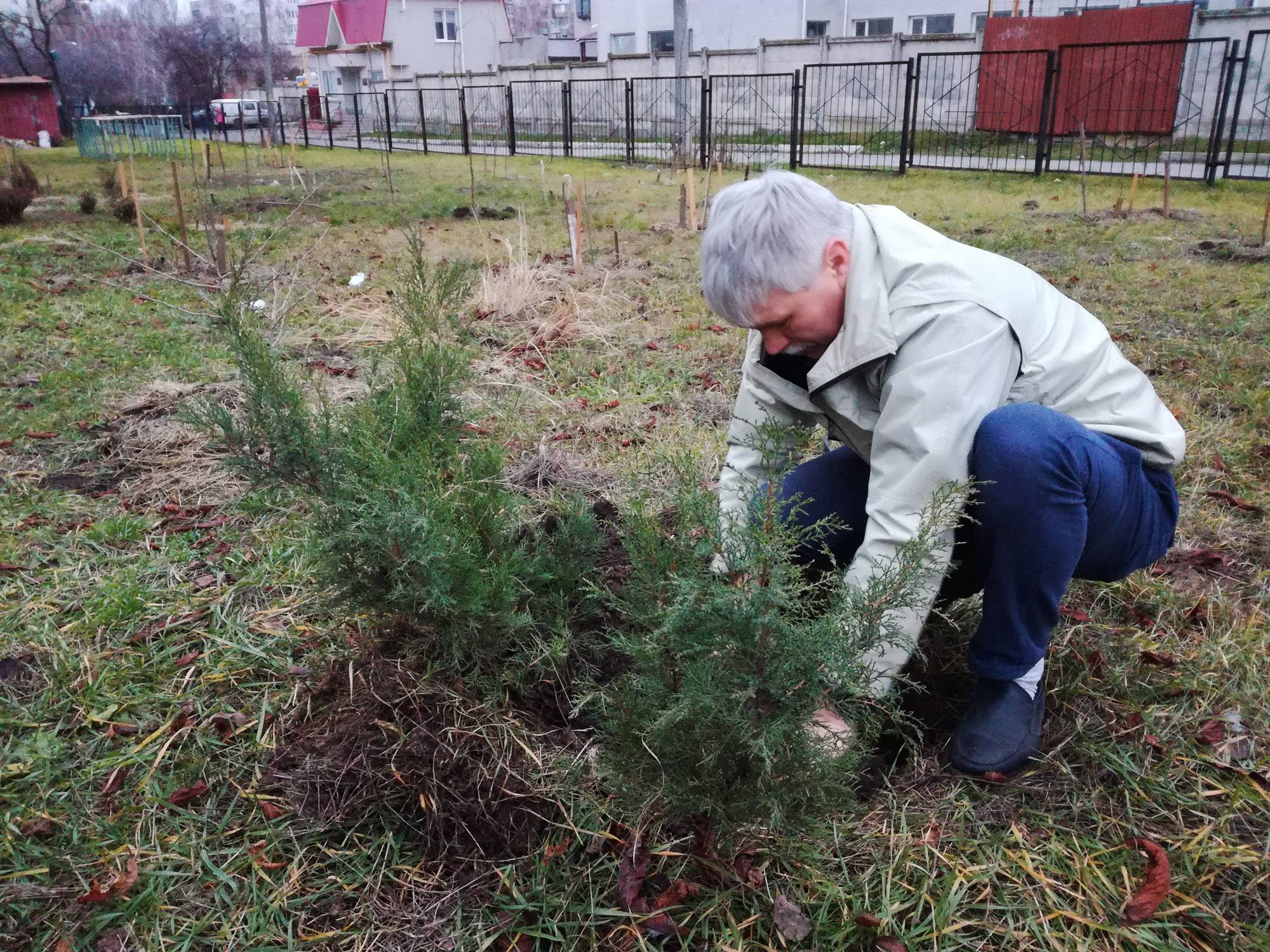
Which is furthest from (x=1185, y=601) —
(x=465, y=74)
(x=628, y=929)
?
(x=465, y=74)

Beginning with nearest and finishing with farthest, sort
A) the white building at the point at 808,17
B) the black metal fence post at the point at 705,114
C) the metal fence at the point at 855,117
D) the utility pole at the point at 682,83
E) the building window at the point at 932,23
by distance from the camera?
the black metal fence post at the point at 705,114
the metal fence at the point at 855,117
the utility pole at the point at 682,83
the white building at the point at 808,17
the building window at the point at 932,23

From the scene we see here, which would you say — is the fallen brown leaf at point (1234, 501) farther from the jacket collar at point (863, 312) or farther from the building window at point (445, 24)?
the building window at point (445, 24)

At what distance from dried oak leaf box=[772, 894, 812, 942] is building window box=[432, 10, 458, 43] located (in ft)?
144

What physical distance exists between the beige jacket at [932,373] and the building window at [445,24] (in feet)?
142

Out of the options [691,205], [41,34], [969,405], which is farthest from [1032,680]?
[41,34]

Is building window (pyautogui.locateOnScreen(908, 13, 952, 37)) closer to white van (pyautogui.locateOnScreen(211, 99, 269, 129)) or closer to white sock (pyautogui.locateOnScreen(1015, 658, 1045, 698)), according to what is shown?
white van (pyautogui.locateOnScreen(211, 99, 269, 129))

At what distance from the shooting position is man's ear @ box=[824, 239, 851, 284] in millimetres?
1643

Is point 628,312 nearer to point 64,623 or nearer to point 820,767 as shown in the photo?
point 64,623

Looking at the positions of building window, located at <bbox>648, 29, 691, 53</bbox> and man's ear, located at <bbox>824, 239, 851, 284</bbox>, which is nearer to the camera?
man's ear, located at <bbox>824, 239, 851, 284</bbox>

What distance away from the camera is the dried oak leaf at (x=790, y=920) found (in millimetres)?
1533

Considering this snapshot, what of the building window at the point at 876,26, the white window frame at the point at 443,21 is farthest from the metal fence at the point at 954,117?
the white window frame at the point at 443,21

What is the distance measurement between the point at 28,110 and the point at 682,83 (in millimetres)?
22075

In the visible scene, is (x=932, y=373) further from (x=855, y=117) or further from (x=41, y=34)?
(x=41, y=34)

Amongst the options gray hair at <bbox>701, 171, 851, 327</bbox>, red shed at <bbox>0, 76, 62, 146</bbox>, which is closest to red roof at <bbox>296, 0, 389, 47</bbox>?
red shed at <bbox>0, 76, 62, 146</bbox>
